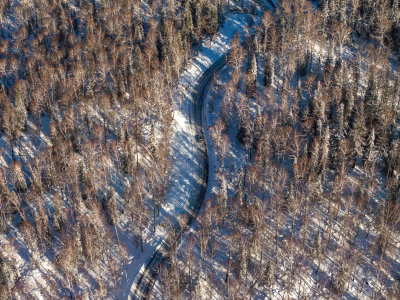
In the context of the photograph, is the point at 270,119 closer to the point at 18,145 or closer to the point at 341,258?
the point at 341,258

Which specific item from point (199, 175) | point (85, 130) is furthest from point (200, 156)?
point (85, 130)

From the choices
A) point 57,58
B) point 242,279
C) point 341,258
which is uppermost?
point 57,58

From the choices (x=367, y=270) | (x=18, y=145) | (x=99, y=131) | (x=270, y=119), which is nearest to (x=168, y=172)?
(x=99, y=131)

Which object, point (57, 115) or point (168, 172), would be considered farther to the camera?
point (57, 115)

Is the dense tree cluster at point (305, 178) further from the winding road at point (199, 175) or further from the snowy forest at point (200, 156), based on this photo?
the winding road at point (199, 175)

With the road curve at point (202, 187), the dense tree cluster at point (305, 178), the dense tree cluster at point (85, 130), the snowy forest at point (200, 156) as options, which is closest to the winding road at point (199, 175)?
the road curve at point (202, 187)

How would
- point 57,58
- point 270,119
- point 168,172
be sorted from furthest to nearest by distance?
1. point 57,58
2. point 270,119
3. point 168,172

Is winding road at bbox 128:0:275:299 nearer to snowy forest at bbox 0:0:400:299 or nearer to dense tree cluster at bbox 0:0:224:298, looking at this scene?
snowy forest at bbox 0:0:400:299
